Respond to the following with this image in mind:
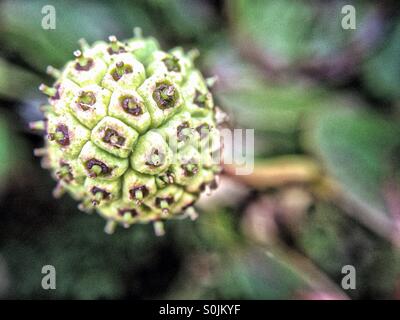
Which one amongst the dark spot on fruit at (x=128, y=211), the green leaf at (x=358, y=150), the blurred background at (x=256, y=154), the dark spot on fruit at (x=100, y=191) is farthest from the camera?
the blurred background at (x=256, y=154)

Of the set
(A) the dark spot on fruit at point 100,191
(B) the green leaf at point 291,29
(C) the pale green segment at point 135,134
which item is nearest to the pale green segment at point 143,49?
(C) the pale green segment at point 135,134

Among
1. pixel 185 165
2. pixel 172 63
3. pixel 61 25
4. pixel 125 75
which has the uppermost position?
pixel 61 25

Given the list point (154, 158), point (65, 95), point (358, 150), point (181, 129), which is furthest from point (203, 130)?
point (358, 150)

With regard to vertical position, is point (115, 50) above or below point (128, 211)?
above

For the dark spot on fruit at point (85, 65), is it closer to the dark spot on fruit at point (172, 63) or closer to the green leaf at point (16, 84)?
the dark spot on fruit at point (172, 63)

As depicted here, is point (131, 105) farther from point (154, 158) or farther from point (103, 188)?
point (103, 188)

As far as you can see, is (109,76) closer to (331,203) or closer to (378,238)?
(331,203)

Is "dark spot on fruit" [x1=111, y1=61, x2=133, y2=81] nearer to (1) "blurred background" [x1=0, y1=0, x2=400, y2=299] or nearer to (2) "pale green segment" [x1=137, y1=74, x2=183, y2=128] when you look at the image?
(2) "pale green segment" [x1=137, y1=74, x2=183, y2=128]
